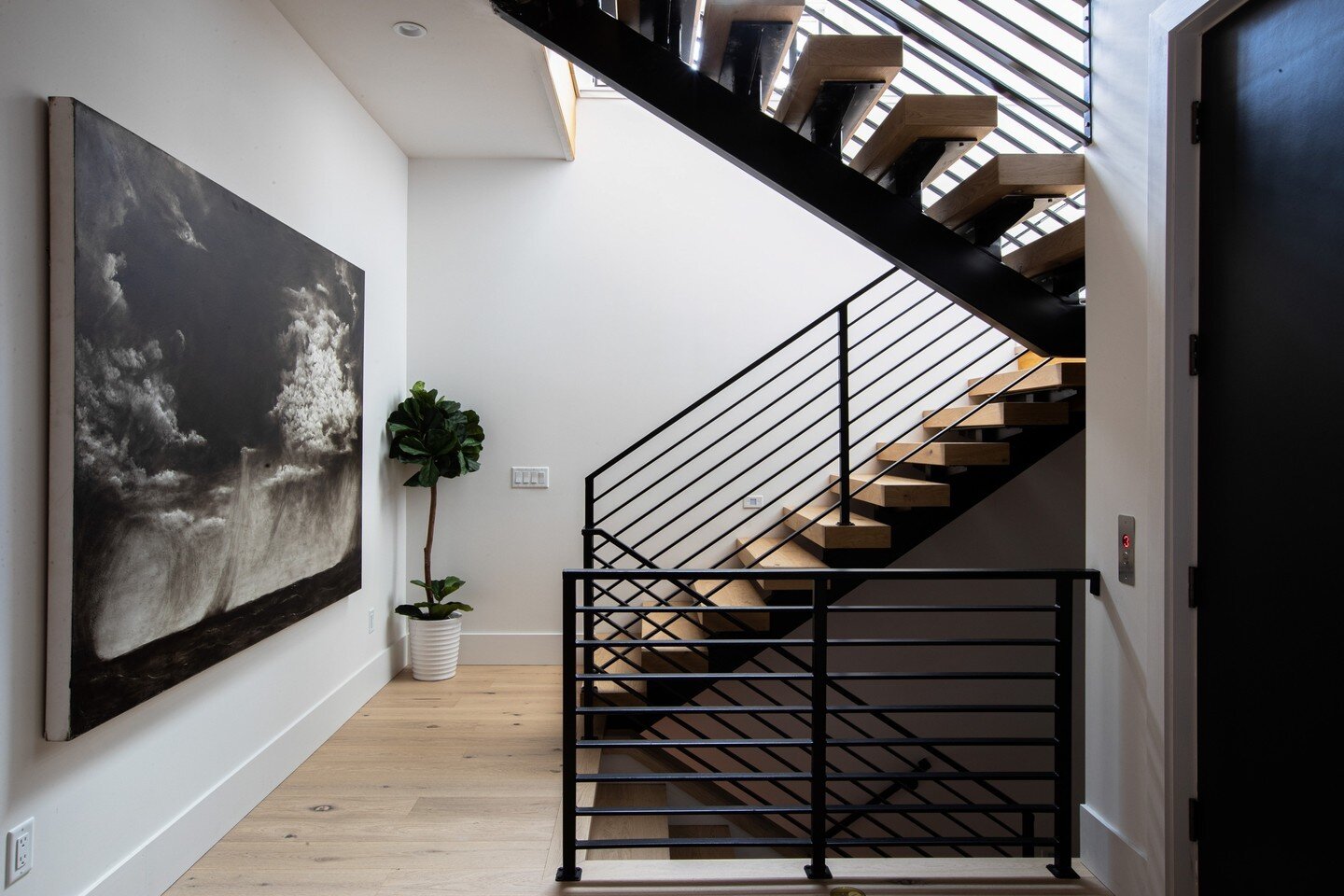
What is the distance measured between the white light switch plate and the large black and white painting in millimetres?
1427

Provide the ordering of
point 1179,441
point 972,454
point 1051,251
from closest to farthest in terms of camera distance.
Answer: point 1179,441, point 1051,251, point 972,454

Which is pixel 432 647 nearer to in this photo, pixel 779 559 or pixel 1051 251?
pixel 779 559

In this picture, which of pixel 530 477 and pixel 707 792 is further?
pixel 530 477

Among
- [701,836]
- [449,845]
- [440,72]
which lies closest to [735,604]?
[701,836]

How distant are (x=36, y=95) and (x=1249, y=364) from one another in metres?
2.88

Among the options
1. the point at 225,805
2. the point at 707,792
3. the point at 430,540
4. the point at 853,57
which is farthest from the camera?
the point at 430,540

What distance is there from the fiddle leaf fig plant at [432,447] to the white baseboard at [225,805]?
56 cm

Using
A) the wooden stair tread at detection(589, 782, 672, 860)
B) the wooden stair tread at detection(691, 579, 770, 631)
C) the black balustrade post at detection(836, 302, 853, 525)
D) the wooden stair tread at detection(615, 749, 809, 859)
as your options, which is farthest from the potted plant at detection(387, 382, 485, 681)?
the black balustrade post at detection(836, 302, 853, 525)

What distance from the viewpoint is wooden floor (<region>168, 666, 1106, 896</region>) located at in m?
2.23

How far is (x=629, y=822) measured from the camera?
9.36 ft

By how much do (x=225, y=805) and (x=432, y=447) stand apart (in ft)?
6.37

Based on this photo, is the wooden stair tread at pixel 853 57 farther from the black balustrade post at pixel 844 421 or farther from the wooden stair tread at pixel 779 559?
the wooden stair tread at pixel 779 559

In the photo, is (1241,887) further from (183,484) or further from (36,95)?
(36,95)

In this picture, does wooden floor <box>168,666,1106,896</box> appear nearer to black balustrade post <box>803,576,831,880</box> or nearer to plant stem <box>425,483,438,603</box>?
black balustrade post <box>803,576,831,880</box>
